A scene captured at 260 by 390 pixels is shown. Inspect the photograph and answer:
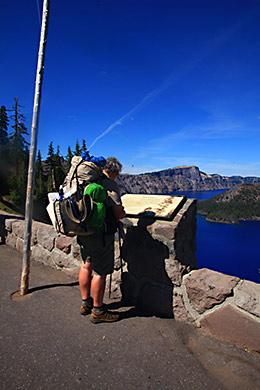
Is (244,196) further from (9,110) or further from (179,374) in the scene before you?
(179,374)

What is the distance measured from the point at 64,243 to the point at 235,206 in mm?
84243

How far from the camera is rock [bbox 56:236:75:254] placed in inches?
152

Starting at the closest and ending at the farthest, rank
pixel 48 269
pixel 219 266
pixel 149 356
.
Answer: pixel 149 356 < pixel 48 269 < pixel 219 266

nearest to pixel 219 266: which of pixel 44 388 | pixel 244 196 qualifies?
pixel 244 196

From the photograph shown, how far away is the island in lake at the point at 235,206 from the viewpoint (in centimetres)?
7531

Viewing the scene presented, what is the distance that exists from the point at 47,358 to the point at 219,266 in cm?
4915

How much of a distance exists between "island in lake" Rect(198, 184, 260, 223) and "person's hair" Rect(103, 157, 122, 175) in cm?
7753

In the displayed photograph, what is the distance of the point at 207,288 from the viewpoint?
98.0 inches

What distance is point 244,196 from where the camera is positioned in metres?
80.8

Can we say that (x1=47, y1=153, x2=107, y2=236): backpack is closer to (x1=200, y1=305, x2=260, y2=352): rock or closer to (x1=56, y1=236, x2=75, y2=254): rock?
(x1=56, y1=236, x2=75, y2=254): rock

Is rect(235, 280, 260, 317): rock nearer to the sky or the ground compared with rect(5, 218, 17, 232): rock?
nearer to the ground

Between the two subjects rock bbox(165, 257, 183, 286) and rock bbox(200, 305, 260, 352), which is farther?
rock bbox(165, 257, 183, 286)

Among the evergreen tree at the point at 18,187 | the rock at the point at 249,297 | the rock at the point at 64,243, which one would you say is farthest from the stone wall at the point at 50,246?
the evergreen tree at the point at 18,187

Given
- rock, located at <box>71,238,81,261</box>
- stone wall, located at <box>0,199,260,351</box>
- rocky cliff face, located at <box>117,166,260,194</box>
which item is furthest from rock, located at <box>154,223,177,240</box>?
rocky cliff face, located at <box>117,166,260,194</box>
